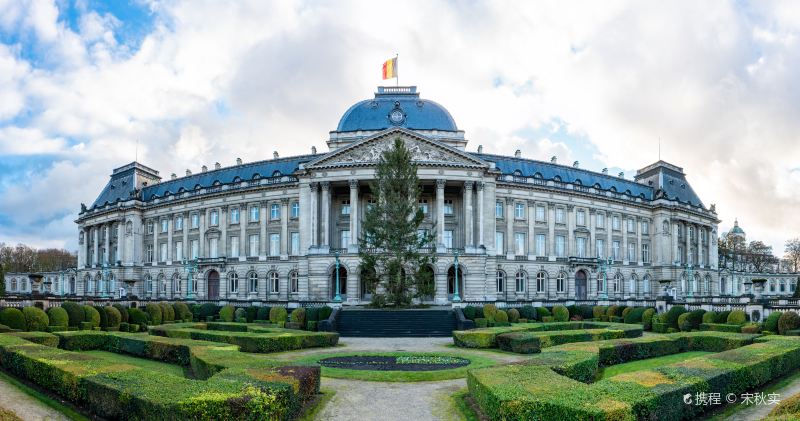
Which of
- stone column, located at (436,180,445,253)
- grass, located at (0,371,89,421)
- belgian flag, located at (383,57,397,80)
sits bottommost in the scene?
grass, located at (0,371,89,421)

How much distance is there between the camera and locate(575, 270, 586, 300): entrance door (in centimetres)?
7775

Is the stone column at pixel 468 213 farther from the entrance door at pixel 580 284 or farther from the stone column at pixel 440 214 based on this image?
the entrance door at pixel 580 284

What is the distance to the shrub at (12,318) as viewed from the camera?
32219mm

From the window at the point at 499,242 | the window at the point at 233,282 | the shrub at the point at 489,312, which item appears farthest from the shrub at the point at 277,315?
the window at the point at 499,242

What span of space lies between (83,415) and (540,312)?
3964 centimetres

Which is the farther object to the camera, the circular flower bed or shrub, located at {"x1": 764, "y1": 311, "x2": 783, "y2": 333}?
shrub, located at {"x1": 764, "y1": 311, "x2": 783, "y2": 333}

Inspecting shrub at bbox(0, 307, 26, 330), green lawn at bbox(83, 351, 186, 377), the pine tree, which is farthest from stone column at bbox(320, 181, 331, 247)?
green lawn at bbox(83, 351, 186, 377)

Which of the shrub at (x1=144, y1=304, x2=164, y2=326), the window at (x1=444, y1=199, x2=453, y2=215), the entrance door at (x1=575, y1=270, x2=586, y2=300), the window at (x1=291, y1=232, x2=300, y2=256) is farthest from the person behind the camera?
the entrance door at (x1=575, y1=270, x2=586, y2=300)

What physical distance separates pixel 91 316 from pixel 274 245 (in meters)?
37.3

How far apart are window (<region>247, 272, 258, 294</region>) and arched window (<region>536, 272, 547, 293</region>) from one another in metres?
33.1

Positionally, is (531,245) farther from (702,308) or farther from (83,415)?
(83,415)

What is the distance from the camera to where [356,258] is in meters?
62.3

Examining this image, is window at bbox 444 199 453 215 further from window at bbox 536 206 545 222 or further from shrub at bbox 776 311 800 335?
shrub at bbox 776 311 800 335

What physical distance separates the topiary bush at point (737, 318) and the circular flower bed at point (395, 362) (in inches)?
790
